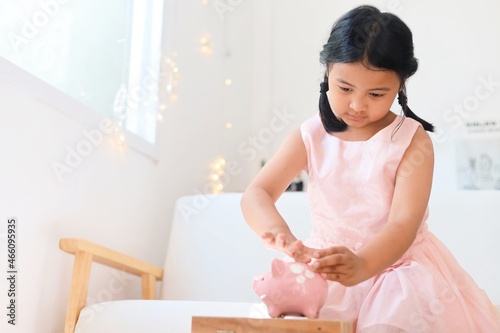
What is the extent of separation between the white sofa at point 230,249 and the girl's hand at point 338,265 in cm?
63

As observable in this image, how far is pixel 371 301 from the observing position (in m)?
0.95

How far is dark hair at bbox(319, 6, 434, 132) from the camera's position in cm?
100

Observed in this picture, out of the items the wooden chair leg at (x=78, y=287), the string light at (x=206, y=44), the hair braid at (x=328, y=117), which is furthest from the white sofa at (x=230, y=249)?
the string light at (x=206, y=44)

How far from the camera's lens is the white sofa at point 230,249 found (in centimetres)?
151

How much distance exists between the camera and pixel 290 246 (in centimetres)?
86

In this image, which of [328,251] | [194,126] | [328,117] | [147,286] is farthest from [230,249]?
[328,251]

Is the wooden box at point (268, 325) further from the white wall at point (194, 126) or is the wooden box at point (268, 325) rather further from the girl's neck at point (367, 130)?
the white wall at point (194, 126)

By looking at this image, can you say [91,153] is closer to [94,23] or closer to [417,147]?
[94,23]

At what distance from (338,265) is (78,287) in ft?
3.11

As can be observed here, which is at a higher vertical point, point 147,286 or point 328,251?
point 328,251

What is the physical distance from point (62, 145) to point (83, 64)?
15.0 inches

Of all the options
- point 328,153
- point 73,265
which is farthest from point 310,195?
point 73,265

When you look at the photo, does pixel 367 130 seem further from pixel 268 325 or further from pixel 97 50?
pixel 97 50

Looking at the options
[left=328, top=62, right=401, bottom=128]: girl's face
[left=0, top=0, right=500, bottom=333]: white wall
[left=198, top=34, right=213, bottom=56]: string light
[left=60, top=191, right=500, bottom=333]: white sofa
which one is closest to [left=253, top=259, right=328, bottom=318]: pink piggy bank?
[left=328, top=62, right=401, bottom=128]: girl's face
